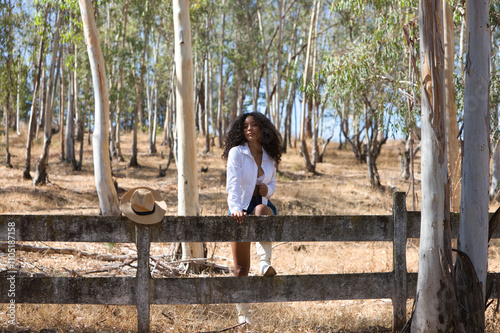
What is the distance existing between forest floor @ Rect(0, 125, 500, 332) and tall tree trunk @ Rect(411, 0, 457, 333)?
648 millimetres

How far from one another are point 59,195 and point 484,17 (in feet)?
42.1

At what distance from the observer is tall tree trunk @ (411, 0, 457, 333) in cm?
352

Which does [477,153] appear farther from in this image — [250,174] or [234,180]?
[234,180]

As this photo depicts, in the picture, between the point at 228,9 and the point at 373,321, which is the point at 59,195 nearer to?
the point at 373,321

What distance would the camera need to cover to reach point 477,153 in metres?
3.57

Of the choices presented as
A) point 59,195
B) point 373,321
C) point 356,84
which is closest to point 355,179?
point 356,84

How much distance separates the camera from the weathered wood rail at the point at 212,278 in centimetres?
366

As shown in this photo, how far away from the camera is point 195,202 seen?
632 centimetres

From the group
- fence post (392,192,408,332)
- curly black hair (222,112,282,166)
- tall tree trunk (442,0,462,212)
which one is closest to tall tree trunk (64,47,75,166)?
tall tree trunk (442,0,462,212)

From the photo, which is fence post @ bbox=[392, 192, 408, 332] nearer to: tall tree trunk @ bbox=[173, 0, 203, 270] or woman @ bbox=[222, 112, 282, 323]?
woman @ bbox=[222, 112, 282, 323]

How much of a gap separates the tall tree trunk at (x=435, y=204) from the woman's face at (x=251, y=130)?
1.51 metres

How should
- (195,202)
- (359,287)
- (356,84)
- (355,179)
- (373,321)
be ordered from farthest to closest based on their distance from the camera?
(355,179) < (356,84) < (195,202) < (373,321) < (359,287)

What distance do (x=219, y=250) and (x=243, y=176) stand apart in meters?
4.35

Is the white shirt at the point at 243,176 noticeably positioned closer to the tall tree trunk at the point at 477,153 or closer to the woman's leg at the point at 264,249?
the woman's leg at the point at 264,249
